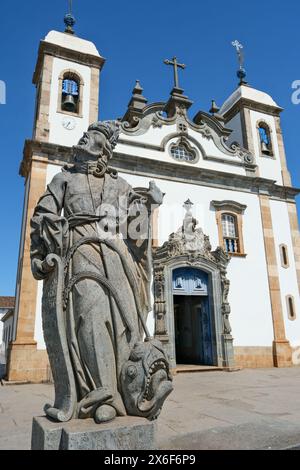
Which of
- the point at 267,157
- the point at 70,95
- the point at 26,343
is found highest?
the point at 70,95

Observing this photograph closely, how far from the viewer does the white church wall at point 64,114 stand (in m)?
11.9

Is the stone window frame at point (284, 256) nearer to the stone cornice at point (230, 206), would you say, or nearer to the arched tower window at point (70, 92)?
the stone cornice at point (230, 206)

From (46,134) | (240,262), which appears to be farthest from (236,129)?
(46,134)

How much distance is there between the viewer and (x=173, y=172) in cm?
1284

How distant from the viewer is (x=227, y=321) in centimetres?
1182

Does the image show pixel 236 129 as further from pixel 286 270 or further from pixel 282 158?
pixel 286 270

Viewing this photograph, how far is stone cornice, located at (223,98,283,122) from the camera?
16.0 metres

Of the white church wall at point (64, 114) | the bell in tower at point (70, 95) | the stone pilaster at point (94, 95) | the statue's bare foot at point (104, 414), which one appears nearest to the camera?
the statue's bare foot at point (104, 414)

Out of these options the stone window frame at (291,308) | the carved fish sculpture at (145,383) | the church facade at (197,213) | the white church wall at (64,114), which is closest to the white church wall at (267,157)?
the church facade at (197,213)

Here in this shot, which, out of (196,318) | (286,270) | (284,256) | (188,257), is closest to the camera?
(188,257)

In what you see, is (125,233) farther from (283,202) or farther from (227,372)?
(283,202)

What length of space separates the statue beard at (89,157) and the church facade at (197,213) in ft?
24.9

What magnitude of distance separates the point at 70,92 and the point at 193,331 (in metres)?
10.5

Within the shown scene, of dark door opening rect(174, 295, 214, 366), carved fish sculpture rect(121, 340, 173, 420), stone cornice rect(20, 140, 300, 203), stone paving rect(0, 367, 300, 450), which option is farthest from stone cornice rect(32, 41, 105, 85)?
carved fish sculpture rect(121, 340, 173, 420)
